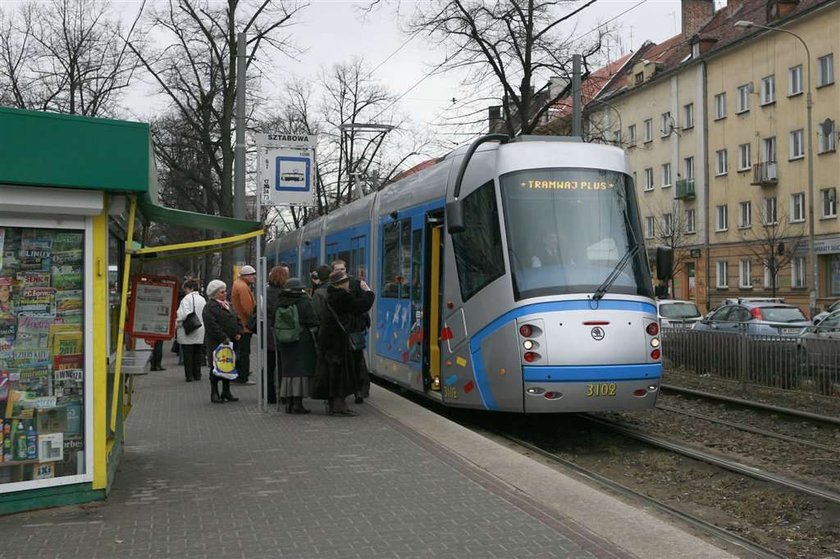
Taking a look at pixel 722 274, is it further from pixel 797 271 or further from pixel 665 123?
pixel 665 123

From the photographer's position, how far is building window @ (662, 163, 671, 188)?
5072cm

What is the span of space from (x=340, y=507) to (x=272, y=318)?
19.3 ft

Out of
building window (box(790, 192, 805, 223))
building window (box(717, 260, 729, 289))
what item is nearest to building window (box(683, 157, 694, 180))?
building window (box(717, 260, 729, 289))

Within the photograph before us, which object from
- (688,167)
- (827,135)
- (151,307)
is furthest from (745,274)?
(151,307)

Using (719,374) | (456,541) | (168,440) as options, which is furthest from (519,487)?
(719,374)

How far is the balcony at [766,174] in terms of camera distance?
41.2 metres

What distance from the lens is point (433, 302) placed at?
11.3m

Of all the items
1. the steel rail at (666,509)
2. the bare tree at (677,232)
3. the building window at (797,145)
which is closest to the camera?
the steel rail at (666,509)

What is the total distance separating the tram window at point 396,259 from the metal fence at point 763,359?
21.0ft

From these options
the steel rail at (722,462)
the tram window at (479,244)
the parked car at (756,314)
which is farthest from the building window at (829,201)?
the tram window at (479,244)

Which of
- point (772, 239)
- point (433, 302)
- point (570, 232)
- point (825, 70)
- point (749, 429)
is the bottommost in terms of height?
point (749, 429)

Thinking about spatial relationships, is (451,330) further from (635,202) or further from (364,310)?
(635,202)

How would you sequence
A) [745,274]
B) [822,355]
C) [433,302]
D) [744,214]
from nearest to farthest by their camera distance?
[433,302]
[822,355]
[745,274]
[744,214]

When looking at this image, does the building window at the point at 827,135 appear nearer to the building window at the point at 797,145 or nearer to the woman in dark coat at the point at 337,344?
the building window at the point at 797,145
